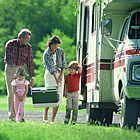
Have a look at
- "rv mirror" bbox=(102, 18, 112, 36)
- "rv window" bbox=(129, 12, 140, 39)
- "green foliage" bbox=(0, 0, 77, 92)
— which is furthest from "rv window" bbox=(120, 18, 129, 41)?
"green foliage" bbox=(0, 0, 77, 92)

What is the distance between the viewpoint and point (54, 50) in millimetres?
8750

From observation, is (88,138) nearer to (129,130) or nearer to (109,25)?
(129,130)

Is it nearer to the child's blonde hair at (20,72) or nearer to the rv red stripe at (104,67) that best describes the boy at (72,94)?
the rv red stripe at (104,67)

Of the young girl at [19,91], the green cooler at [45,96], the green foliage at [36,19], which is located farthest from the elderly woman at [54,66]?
the green foliage at [36,19]

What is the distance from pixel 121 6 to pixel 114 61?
1070 millimetres

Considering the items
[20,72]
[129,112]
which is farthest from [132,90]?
[20,72]

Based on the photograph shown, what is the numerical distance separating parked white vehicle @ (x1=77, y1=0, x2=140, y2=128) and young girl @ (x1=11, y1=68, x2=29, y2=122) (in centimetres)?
146

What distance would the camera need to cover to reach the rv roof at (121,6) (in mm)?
7617

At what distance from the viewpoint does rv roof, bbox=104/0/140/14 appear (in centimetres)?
762

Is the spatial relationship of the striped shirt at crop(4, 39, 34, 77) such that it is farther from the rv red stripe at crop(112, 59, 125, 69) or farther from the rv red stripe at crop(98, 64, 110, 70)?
the rv red stripe at crop(112, 59, 125, 69)

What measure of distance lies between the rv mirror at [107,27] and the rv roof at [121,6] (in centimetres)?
20

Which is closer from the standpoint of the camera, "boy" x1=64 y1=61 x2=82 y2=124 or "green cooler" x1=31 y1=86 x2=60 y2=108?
"green cooler" x1=31 y1=86 x2=60 y2=108

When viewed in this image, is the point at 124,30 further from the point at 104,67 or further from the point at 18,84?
the point at 18,84

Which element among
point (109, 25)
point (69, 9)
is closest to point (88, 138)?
point (109, 25)
